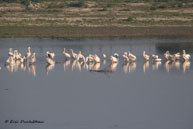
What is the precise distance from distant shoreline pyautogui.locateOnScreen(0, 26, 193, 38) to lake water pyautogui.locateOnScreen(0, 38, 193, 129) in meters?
8.95

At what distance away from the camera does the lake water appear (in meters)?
12.3

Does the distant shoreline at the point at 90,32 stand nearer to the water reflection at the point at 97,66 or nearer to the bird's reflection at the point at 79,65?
the bird's reflection at the point at 79,65

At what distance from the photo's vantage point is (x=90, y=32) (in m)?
33.2

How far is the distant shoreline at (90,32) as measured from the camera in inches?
1283

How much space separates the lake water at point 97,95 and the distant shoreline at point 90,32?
29.4 feet

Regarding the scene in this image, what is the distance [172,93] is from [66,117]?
13.2 ft

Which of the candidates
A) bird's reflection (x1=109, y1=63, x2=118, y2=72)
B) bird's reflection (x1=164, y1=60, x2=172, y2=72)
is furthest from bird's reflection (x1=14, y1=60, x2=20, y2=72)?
bird's reflection (x1=164, y1=60, x2=172, y2=72)

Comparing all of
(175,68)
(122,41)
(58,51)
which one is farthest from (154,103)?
(122,41)

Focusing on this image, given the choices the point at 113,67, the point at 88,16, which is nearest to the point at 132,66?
the point at 113,67

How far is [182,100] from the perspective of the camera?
560 inches

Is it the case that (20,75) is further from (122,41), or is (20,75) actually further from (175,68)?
(122,41)

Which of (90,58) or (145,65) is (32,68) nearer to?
(90,58)

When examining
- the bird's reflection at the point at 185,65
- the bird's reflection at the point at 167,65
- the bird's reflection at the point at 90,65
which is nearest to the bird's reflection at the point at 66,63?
the bird's reflection at the point at 90,65

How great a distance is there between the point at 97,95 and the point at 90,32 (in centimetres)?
1853
